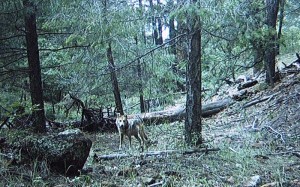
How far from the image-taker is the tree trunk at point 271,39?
11633 mm

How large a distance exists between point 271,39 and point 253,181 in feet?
24.9

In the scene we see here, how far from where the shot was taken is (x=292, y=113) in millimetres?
10250

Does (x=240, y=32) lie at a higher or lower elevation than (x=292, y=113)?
higher

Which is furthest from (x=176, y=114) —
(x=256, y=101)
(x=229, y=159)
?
(x=229, y=159)

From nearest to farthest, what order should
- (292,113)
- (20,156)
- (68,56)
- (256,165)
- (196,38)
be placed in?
(20,156)
(256,165)
(196,38)
(292,113)
(68,56)

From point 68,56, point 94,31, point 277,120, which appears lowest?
point 277,120

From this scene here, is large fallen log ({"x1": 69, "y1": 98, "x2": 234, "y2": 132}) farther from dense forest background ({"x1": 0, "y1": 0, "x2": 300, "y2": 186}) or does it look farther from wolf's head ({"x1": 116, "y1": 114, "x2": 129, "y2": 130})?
wolf's head ({"x1": 116, "y1": 114, "x2": 129, "y2": 130})

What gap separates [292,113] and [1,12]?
855cm

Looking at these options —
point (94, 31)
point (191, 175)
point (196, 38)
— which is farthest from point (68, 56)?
point (191, 175)

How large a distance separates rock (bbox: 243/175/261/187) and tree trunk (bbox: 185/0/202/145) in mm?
3147

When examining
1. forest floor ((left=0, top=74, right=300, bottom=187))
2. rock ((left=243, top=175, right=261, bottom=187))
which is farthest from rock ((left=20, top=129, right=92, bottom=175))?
rock ((left=243, top=175, right=261, bottom=187))

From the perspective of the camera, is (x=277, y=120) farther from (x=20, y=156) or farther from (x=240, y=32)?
(x=20, y=156)

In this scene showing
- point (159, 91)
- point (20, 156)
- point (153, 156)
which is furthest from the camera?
Result: point (159, 91)

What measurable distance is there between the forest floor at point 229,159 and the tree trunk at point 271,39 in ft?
3.42
